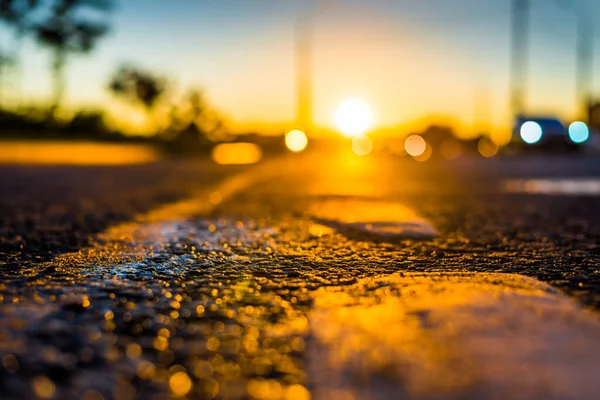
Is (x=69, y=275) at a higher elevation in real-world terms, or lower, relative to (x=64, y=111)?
lower

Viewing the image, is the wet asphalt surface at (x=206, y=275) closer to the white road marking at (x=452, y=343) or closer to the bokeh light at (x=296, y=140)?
the white road marking at (x=452, y=343)

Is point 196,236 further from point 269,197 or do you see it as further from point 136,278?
point 269,197

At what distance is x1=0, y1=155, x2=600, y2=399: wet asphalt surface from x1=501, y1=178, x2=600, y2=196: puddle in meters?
1.90

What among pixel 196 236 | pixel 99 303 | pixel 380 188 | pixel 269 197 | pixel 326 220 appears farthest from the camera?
pixel 380 188

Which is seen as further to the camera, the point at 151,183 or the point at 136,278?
the point at 151,183

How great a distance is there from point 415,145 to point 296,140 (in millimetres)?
8103

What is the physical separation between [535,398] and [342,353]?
0.88 m

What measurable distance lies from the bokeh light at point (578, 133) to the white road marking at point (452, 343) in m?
33.5

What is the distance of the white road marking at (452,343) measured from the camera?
9.29 ft

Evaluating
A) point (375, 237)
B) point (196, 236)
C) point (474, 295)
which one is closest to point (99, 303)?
point (474, 295)

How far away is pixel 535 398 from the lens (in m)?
2.70

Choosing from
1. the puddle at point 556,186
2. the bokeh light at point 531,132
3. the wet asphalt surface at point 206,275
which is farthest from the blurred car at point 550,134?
the wet asphalt surface at point 206,275

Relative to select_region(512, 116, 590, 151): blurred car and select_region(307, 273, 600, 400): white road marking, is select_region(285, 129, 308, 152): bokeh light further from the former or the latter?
select_region(307, 273, 600, 400): white road marking

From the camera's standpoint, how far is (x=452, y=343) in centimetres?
339
